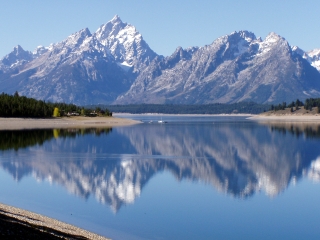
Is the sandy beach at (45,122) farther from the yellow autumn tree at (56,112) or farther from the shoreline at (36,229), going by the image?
the shoreline at (36,229)

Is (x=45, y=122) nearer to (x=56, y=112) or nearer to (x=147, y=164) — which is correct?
(x=56, y=112)

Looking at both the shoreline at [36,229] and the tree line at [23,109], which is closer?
the shoreline at [36,229]

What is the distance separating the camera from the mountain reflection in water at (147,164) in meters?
48.9

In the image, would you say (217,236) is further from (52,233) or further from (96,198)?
(96,198)

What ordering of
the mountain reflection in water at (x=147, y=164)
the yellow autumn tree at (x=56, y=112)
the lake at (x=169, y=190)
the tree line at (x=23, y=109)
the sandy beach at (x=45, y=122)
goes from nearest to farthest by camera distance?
the lake at (x=169, y=190) < the mountain reflection in water at (x=147, y=164) < the sandy beach at (x=45, y=122) < the tree line at (x=23, y=109) < the yellow autumn tree at (x=56, y=112)

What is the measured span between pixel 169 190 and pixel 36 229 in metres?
22.6

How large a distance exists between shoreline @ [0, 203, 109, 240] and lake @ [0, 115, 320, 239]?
5.97 feet

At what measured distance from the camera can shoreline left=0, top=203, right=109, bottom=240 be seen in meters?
23.3

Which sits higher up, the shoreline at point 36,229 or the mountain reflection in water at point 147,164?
the shoreline at point 36,229

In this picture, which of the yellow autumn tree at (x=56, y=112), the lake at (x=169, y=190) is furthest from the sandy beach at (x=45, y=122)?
the lake at (x=169, y=190)

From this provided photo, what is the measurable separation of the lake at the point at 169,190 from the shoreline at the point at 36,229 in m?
1.82

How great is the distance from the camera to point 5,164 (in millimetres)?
60719

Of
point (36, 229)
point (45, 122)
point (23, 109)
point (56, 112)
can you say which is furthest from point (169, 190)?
point (56, 112)

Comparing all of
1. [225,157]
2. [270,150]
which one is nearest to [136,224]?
[225,157]
